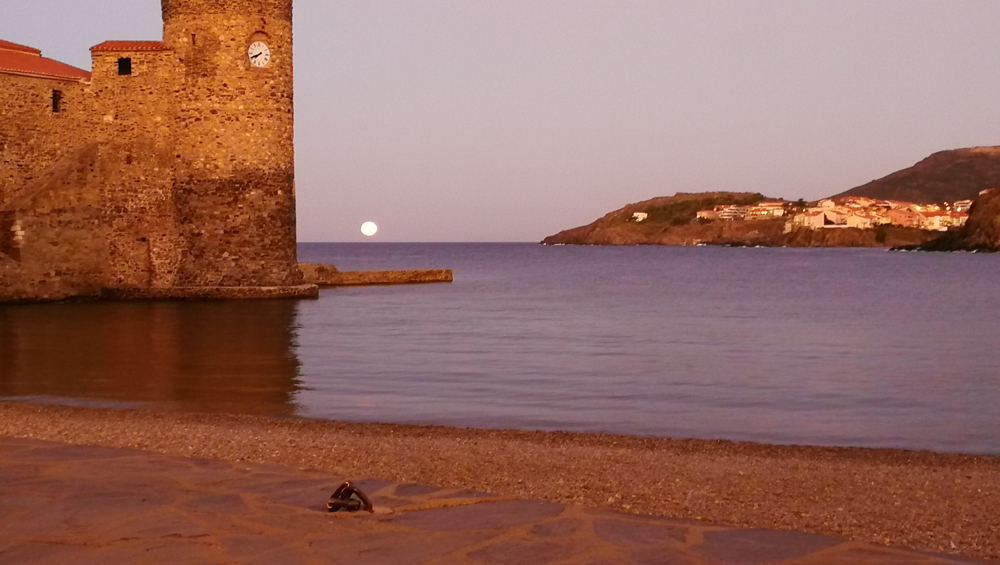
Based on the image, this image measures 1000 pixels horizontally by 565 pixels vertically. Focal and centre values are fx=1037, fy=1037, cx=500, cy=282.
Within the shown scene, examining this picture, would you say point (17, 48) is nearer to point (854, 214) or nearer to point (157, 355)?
point (157, 355)

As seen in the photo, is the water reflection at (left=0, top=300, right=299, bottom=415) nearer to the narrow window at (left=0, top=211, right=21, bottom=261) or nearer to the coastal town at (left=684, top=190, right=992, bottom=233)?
the narrow window at (left=0, top=211, right=21, bottom=261)

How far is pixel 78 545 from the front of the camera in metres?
4.05

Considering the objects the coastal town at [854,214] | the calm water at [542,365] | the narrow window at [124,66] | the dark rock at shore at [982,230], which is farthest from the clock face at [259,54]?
the coastal town at [854,214]

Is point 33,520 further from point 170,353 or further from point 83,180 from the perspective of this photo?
point 83,180

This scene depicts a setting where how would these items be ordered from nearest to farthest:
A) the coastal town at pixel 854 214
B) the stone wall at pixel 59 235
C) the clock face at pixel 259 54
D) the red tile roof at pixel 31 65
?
the stone wall at pixel 59 235 < the red tile roof at pixel 31 65 < the clock face at pixel 259 54 < the coastal town at pixel 854 214

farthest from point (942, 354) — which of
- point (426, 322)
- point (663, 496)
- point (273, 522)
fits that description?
point (273, 522)

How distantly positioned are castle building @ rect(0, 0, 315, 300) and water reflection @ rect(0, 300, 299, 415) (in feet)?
4.19

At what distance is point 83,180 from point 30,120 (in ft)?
6.11

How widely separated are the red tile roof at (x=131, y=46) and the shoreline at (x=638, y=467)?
1790 centimetres

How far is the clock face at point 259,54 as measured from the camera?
25289 millimetres

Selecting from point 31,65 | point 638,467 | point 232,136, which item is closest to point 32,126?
point 31,65

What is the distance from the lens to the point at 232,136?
83.8 feet

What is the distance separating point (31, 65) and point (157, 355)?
45.3 ft

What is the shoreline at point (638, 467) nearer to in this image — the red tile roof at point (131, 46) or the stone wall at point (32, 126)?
the stone wall at point (32, 126)
